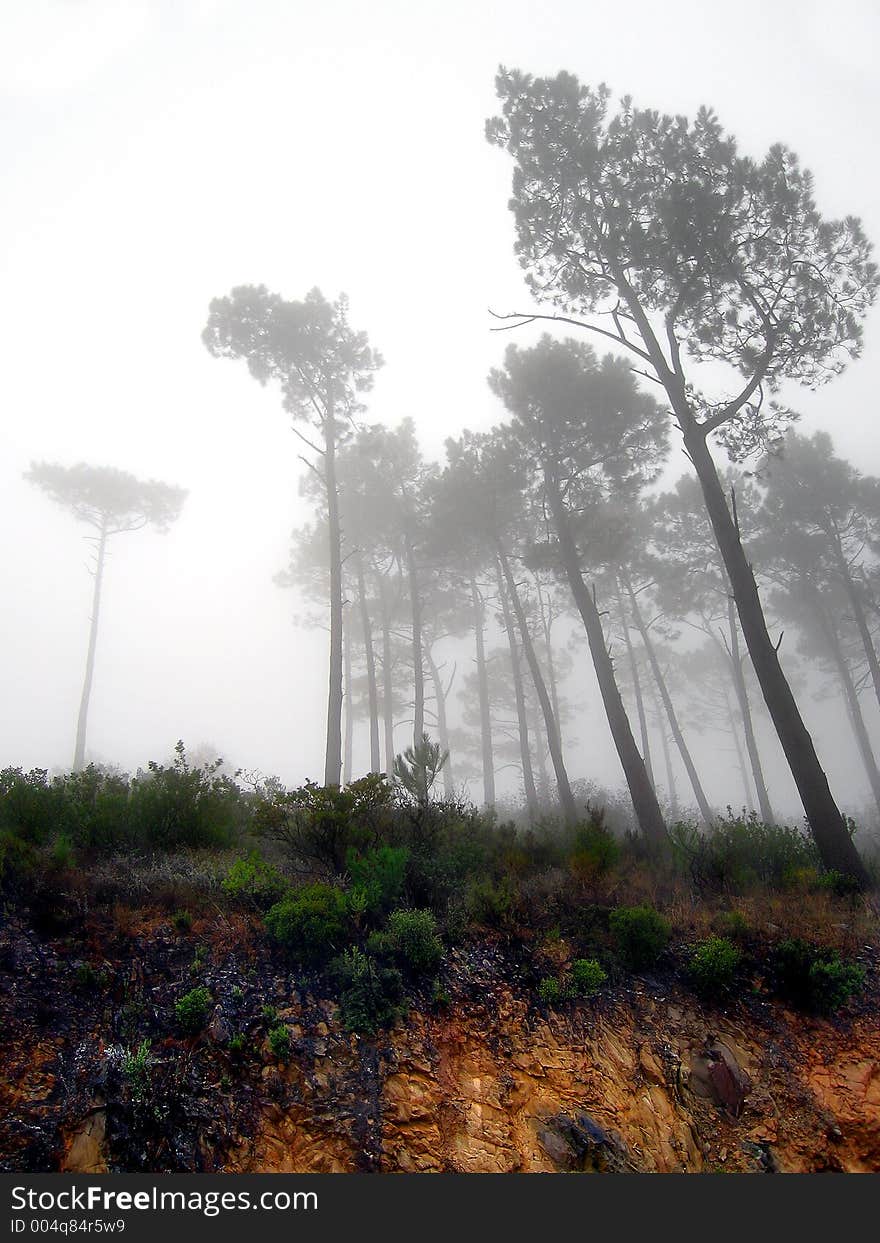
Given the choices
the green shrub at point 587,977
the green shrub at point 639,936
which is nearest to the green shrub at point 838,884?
the green shrub at point 639,936

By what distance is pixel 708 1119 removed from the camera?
4188 millimetres

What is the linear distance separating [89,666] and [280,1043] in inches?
928

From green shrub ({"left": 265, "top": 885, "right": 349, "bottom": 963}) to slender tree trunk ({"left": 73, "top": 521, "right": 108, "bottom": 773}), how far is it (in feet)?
62.1

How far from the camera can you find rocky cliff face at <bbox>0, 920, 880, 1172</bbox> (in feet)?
11.2

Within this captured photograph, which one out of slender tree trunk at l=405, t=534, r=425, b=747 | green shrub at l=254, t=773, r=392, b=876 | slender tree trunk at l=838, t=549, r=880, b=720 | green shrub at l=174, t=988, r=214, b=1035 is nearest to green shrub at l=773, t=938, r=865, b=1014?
green shrub at l=254, t=773, r=392, b=876

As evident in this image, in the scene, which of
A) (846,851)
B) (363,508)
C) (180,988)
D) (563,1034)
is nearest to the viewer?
(180,988)

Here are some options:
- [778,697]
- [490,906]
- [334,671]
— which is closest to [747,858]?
[778,697]

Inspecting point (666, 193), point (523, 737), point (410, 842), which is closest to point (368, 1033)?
point (410, 842)

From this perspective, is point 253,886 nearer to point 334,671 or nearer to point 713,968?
point 713,968

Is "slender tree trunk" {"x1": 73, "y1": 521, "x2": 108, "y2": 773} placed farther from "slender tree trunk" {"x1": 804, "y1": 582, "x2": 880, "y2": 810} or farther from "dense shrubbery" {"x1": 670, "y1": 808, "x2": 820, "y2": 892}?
"slender tree trunk" {"x1": 804, "y1": 582, "x2": 880, "y2": 810}

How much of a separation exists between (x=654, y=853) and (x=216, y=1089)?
24.0ft

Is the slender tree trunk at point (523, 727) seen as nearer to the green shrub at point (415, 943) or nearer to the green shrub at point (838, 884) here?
the green shrub at point (838, 884)

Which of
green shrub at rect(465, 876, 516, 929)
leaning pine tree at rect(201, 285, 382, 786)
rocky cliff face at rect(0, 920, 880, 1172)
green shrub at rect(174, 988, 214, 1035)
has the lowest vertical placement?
rocky cliff face at rect(0, 920, 880, 1172)

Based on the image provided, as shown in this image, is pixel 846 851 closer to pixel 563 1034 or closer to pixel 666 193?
pixel 563 1034
